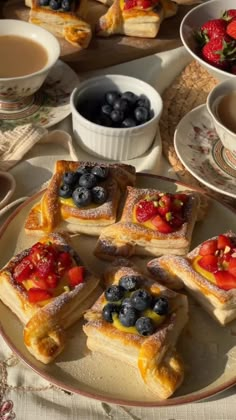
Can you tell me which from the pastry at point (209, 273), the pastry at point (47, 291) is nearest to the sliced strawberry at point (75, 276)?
the pastry at point (47, 291)

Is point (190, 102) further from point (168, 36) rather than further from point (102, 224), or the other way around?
point (102, 224)

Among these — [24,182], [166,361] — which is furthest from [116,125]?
[166,361]

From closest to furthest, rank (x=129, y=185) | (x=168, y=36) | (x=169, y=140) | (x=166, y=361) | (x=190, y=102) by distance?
(x=166, y=361), (x=129, y=185), (x=169, y=140), (x=190, y=102), (x=168, y=36)

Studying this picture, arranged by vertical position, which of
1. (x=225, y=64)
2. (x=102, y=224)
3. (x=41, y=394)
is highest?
(x=225, y=64)

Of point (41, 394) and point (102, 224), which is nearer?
point (41, 394)

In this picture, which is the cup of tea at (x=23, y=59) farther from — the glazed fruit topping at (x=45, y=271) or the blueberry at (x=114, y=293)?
the blueberry at (x=114, y=293)

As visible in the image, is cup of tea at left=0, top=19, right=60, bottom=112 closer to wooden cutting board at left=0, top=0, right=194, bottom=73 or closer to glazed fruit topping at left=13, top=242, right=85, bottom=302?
wooden cutting board at left=0, top=0, right=194, bottom=73
